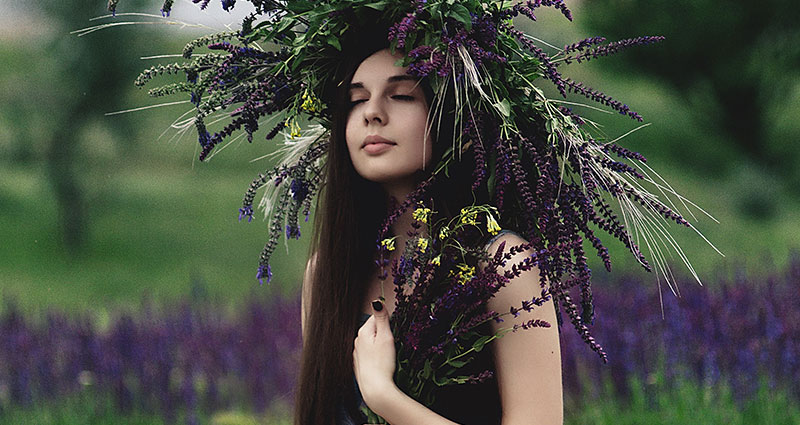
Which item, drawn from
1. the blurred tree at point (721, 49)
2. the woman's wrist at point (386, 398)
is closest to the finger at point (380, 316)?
the woman's wrist at point (386, 398)

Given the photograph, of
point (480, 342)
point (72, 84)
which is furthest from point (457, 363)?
point (72, 84)

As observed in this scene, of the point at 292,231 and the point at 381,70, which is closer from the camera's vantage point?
the point at 381,70

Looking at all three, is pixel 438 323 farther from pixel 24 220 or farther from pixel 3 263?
pixel 24 220

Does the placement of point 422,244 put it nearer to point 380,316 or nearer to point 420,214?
point 420,214

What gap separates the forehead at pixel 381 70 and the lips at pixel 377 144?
11 centimetres

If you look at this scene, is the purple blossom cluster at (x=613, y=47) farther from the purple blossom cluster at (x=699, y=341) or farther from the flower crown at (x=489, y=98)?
the purple blossom cluster at (x=699, y=341)

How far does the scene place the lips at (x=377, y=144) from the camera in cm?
202

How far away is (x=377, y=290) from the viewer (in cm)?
220

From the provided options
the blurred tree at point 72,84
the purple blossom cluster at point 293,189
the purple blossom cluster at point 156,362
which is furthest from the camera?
the blurred tree at point 72,84

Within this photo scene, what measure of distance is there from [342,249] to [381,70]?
43cm

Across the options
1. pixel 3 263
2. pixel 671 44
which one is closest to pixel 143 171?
pixel 3 263

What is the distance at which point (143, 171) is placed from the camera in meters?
11.4

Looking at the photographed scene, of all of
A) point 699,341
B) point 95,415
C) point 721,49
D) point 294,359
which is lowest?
point 95,415

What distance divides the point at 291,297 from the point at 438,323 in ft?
12.5
